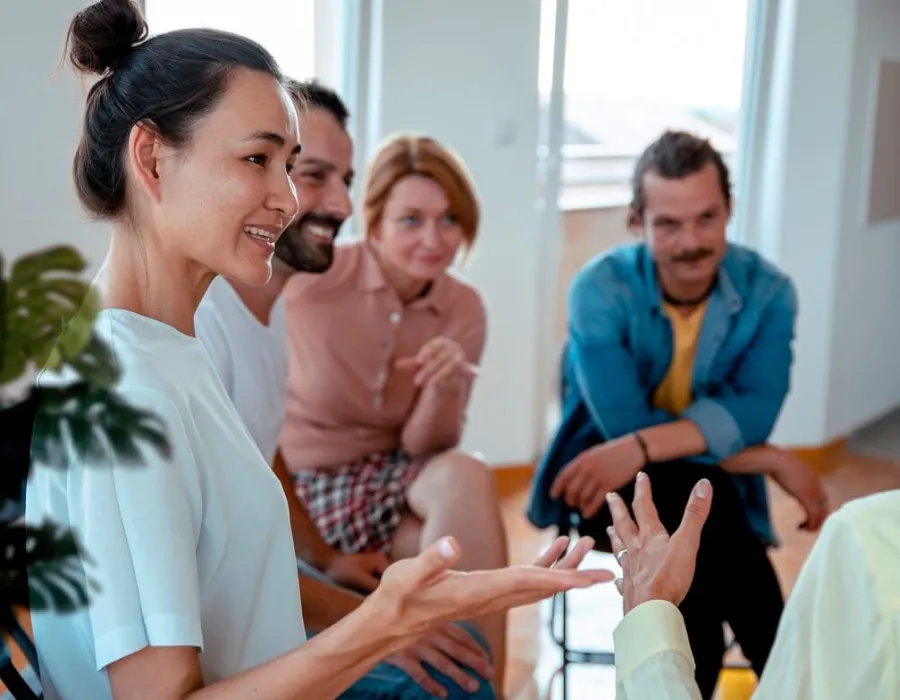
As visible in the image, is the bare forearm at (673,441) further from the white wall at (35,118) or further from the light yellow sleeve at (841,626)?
the white wall at (35,118)

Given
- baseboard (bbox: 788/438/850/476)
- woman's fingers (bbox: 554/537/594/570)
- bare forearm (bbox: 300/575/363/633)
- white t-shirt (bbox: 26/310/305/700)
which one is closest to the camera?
white t-shirt (bbox: 26/310/305/700)

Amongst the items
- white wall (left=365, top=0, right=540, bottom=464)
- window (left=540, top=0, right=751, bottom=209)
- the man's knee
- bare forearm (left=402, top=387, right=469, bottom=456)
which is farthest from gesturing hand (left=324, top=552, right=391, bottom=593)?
window (left=540, top=0, right=751, bottom=209)

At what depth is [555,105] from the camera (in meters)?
3.87

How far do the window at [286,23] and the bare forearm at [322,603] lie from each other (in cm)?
167

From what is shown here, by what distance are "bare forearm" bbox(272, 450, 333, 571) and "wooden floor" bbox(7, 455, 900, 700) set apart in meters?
0.84

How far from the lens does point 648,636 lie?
3.50ft

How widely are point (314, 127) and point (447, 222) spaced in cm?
43

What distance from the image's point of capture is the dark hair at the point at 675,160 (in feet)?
7.40

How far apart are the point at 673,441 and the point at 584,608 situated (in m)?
0.96

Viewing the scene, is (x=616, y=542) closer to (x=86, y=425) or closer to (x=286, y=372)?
(x=86, y=425)

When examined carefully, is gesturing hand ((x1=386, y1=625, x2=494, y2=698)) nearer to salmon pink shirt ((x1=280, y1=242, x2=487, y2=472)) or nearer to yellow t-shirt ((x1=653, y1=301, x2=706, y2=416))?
salmon pink shirt ((x1=280, y1=242, x2=487, y2=472))

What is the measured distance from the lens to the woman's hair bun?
1.08m

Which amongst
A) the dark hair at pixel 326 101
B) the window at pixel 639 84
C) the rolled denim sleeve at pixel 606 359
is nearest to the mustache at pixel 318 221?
the dark hair at pixel 326 101

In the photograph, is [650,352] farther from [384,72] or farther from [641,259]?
[384,72]
